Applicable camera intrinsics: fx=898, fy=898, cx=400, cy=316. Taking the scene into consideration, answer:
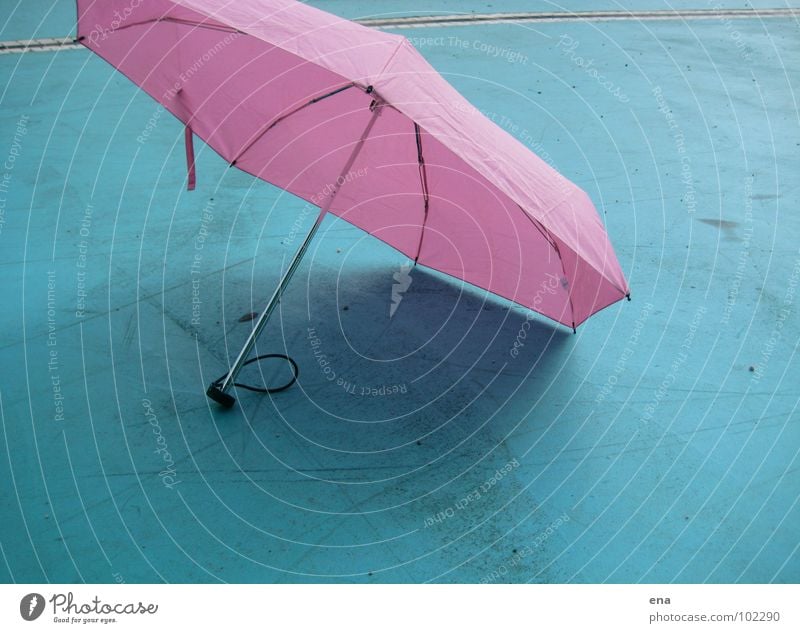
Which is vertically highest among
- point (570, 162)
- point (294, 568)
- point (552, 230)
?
point (552, 230)

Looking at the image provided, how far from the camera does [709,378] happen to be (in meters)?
3.50

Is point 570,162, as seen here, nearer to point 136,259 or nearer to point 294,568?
point 136,259

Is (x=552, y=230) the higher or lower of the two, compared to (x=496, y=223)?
higher

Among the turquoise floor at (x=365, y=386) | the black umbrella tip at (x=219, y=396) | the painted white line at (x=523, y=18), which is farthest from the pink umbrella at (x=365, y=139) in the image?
the painted white line at (x=523, y=18)

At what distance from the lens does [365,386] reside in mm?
3285

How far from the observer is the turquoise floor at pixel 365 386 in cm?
267

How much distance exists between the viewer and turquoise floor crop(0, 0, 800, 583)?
267cm

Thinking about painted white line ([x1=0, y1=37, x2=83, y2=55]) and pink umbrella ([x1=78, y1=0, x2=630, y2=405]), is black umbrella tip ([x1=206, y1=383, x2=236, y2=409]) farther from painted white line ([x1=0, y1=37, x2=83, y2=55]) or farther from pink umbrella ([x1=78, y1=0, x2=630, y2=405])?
painted white line ([x1=0, y1=37, x2=83, y2=55])

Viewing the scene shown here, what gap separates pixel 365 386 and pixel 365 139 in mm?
888

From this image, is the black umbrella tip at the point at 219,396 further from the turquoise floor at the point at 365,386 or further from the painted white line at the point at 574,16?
the painted white line at the point at 574,16

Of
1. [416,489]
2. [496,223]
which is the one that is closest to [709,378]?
[496,223]

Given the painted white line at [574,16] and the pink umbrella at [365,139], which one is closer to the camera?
the pink umbrella at [365,139]

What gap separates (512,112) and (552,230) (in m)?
2.84

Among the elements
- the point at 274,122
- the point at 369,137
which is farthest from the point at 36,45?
the point at 369,137
